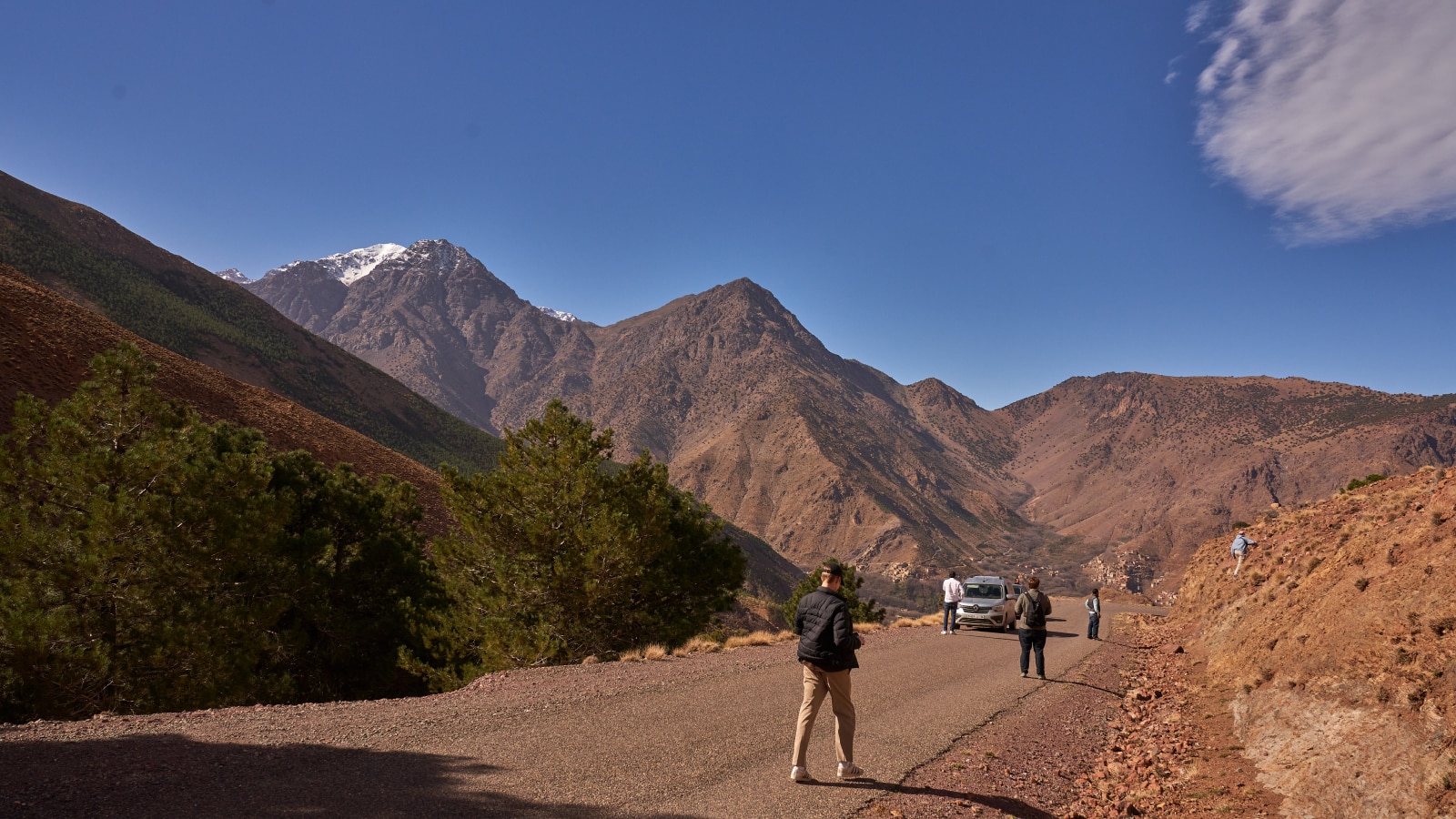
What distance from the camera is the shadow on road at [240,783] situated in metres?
5.07

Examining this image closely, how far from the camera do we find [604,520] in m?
16.3

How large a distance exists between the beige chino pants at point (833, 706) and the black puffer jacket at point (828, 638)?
0.35ft

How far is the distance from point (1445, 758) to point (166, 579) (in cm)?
1711

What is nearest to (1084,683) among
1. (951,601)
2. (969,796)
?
(951,601)

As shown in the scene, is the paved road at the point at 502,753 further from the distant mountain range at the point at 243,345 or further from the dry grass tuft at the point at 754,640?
the distant mountain range at the point at 243,345

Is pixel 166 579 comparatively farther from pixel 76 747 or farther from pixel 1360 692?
pixel 1360 692

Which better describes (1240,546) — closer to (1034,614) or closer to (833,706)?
(1034,614)

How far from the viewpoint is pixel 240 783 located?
5.58m

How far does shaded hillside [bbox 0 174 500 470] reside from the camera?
103 metres

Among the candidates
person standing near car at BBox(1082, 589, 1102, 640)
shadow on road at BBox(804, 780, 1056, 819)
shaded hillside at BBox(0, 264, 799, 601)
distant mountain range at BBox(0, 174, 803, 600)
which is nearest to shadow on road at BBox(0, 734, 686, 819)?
shadow on road at BBox(804, 780, 1056, 819)

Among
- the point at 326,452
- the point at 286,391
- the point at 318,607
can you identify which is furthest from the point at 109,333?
the point at 286,391

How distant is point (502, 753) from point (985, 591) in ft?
58.2

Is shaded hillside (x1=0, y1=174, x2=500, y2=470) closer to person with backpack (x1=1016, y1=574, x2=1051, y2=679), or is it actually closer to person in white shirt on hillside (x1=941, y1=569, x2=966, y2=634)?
person in white shirt on hillside (x1=941, y1=569, x2=966, y2=634)

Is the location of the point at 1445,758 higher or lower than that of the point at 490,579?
higher
